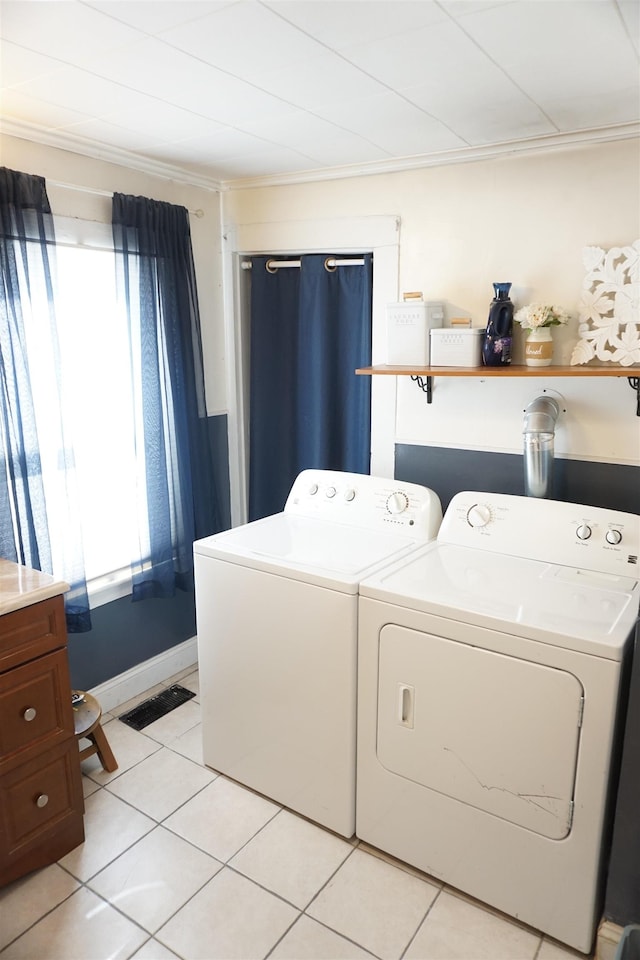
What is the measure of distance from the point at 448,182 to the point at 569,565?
4.78ft

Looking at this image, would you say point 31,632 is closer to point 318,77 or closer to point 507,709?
point 507,709

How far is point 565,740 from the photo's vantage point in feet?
5.23

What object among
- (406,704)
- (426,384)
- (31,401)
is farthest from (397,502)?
(31,401)

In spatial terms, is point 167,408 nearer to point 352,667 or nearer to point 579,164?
point 352,667

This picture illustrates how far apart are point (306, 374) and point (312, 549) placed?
1011 millimetres

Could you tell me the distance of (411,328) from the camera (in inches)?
95.1

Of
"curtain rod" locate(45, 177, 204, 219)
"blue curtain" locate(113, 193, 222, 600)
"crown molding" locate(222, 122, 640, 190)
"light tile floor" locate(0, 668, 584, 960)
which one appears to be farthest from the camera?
"blue curtain" locate(113, 193, 222, 600)

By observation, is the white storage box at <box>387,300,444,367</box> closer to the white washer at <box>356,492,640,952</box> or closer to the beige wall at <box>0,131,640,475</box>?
the beige wall at <box>0,131,640,475</box>

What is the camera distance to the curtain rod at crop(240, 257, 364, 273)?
273 centimetres

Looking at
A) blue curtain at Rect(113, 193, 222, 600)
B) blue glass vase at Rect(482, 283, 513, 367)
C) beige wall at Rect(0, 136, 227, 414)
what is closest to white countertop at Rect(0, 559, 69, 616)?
blue curtain at Rect(113, 193, 222, 600)

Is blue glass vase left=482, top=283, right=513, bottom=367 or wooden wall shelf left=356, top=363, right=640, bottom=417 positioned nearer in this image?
wooden wall shelf left=356, top=363, right=640, bottom=417

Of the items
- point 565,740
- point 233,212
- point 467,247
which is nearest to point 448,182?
point 467,247

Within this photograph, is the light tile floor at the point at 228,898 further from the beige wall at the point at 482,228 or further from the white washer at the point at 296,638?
the beige wall at the point at 482,228

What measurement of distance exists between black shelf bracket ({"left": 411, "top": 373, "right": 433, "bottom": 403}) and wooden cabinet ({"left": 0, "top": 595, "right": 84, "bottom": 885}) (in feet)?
4.98
